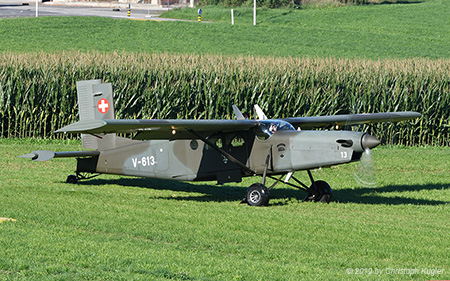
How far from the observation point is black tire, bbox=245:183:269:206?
54.1 ft

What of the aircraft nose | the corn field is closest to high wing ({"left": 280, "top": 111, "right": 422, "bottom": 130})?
the aircraft nose

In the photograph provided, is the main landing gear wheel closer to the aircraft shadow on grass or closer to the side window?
the aircraft shadow on grass

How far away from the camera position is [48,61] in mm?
29797

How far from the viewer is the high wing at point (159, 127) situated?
13.8 metres

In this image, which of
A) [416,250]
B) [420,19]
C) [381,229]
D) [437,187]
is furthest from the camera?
[420,19]

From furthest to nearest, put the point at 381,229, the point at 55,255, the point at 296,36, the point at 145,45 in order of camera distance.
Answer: the point at 296,36 < the point at 145,45 < the point at 381,229 < the point at 55,255

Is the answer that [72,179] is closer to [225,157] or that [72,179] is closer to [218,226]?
[225,157]

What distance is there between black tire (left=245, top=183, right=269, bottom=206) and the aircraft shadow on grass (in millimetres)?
706

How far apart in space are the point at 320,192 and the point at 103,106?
20.6 feet

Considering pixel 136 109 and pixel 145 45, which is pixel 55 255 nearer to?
→ pixel 136 109

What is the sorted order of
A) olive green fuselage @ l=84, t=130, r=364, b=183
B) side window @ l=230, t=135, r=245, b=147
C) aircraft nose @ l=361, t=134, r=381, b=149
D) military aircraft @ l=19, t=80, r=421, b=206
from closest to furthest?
1. aircraft nose @ l=361, t=134, r=381, b=149
2. military aircraft @ l=19, t=80, r=421, b=206
3. olive green fuselage @ l=84, t=130, r=364, b=183
4. side window @ l=230, t=135, r=245, b=147

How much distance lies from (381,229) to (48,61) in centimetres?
1965

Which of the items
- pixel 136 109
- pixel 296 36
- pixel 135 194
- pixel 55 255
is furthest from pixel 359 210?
pixel 296 36

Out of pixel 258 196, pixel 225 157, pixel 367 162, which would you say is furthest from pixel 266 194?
pixel 367 162
